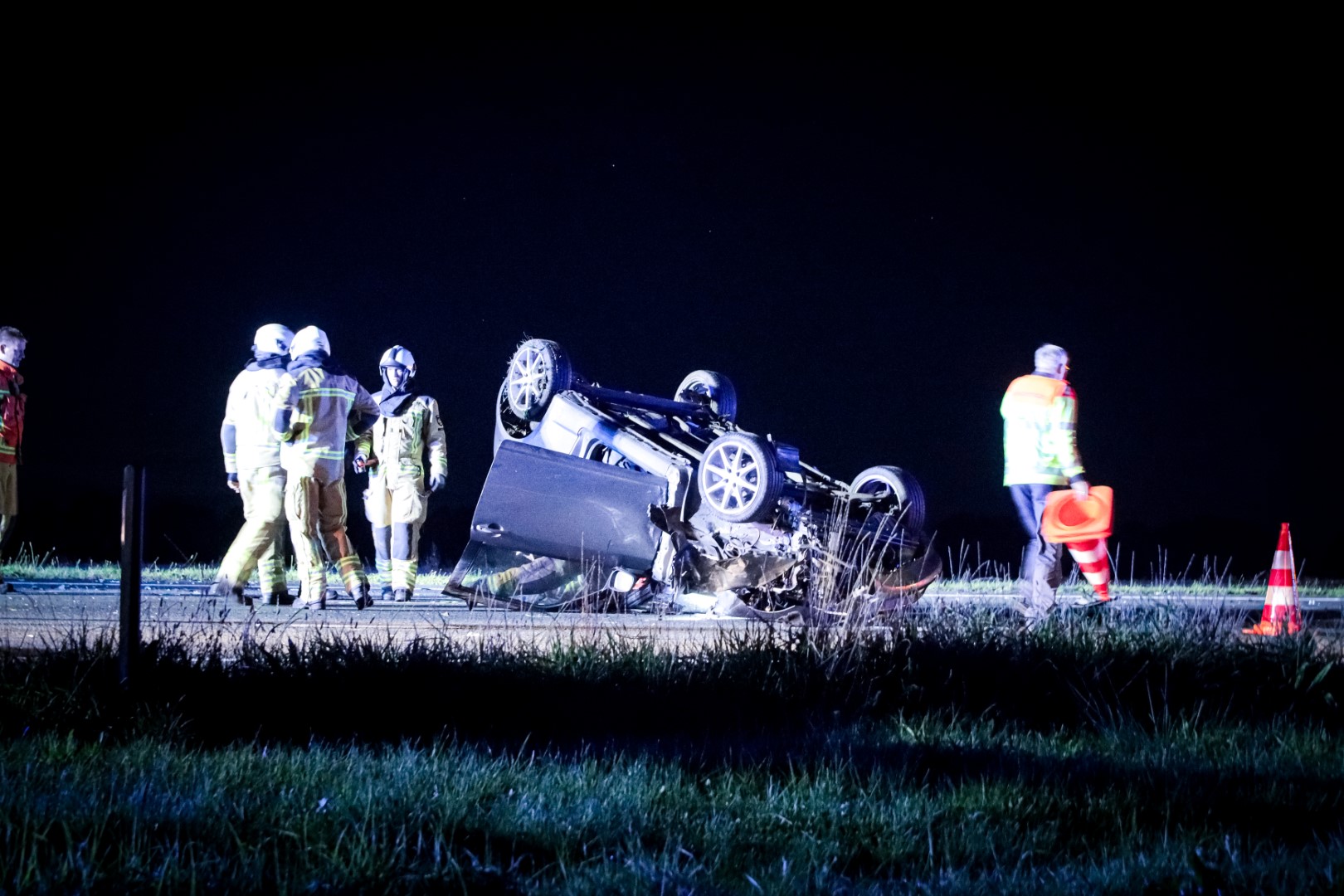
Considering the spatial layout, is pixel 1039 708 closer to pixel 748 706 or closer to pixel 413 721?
pixel 748 706

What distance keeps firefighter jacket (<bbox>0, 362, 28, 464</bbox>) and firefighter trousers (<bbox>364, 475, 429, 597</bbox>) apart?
290cm

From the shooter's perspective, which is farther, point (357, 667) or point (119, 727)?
point (357, 667)

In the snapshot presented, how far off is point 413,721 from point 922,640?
101 inches

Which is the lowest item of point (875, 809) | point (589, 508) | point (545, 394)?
point (875, 809)

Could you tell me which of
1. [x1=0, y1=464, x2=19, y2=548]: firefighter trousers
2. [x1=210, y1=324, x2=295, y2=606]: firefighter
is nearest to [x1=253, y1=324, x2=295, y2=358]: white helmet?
[x1=210, y1=324, x2=295, y2=606]: firefighter

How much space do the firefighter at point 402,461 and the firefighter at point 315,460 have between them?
1199 mm

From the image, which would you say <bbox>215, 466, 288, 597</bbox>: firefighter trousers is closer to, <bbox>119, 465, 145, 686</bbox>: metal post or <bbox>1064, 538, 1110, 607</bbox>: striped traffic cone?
<bbox>119, 465, 145, 686</bbox>: metal post

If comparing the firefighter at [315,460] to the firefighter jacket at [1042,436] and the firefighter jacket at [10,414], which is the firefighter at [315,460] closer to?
the firefighter jacket at [10,414]

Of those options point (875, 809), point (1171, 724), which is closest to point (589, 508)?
point (1171, 724)

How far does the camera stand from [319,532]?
9.56 m

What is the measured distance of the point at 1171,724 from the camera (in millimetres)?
5145

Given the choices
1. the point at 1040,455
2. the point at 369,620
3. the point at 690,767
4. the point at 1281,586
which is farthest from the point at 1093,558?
the point at 690,767

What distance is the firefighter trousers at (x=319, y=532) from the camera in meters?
9.42

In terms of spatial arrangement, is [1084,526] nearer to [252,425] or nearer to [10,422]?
[252,425]
